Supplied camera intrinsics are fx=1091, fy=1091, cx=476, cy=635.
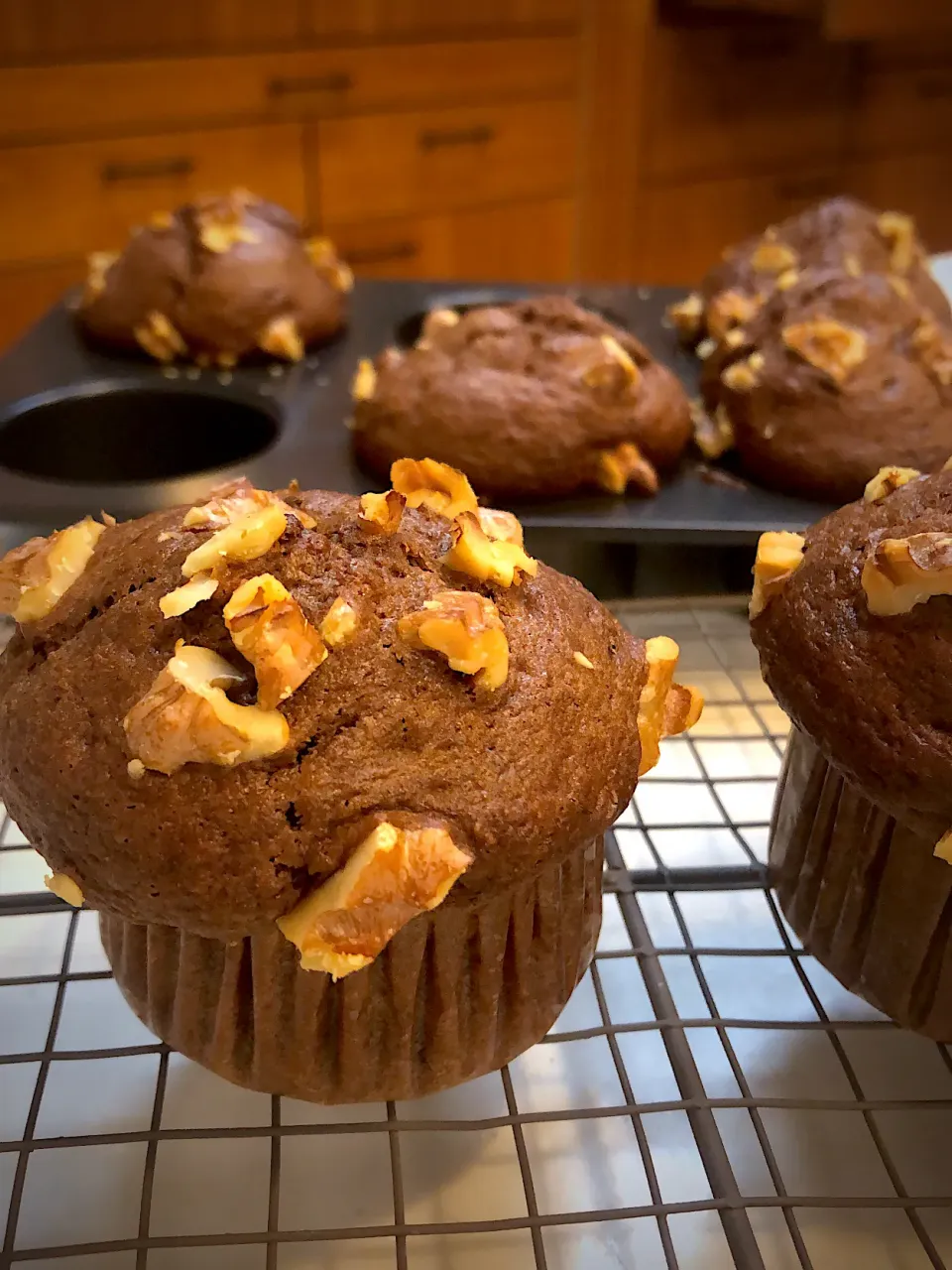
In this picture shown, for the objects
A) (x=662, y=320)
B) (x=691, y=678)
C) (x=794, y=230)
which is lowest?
(x=691, y=678)

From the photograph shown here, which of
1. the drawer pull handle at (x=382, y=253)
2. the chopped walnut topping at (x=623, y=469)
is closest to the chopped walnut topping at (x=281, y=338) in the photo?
the chopped walnut topping at (x=623, y=469)

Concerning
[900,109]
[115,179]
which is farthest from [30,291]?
[900,109]

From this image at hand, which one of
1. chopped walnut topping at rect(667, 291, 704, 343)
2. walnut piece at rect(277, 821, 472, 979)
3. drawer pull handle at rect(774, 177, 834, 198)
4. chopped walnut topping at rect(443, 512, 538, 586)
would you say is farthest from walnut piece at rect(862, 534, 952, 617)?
drawer pull handle at rect(774, 177, 834, 198)

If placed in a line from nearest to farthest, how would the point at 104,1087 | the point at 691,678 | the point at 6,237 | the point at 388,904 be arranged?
the point at 388,904 → the point at 104,1087 → the point at 691,678 → the point at 6,237

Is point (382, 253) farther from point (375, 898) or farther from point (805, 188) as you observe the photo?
point (375, 898)

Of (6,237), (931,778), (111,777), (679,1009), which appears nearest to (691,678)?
(679,1009)

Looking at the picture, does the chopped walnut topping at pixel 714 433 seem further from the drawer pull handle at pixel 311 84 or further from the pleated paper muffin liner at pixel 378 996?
the drawer pull handle at pixel 311 84

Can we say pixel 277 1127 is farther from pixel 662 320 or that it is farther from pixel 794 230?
pixel 794 230
